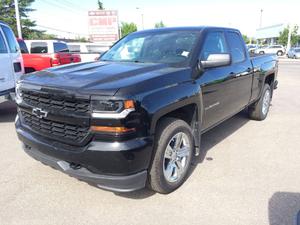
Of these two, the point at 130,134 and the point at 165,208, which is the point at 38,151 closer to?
the point at 130,134

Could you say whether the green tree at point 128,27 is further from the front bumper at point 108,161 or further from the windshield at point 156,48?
the front bumper at point 108,161

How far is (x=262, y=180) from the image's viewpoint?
358cm

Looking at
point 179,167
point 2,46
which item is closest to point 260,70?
point 179,167

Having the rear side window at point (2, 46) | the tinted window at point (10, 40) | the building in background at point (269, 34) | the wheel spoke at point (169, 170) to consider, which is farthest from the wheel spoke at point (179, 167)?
the building in background at point (269, 34)

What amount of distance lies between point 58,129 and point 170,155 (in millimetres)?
1249

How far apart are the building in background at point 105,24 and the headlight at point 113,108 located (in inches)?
1030

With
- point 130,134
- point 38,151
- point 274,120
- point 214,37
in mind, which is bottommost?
point 274,120

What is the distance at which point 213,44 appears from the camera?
4105 mm

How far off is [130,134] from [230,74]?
93.5 inches

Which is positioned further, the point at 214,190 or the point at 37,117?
the point at 214,190

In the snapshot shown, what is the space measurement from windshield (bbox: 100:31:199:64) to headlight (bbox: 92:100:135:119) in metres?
Result: 1.30

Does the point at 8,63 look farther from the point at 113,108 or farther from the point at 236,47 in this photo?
the point at 236,47

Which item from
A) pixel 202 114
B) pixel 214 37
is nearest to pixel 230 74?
pixel 214 37

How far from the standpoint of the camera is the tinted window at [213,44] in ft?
12.5
